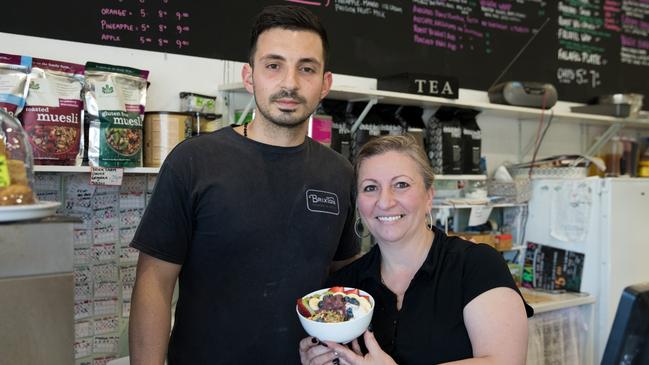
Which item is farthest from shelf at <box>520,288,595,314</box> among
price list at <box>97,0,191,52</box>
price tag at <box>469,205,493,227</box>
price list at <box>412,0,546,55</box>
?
price list at <box>97,0,191,52</box>

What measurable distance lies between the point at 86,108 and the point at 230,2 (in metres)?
0.87

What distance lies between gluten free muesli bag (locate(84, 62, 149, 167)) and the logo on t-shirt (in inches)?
30.7

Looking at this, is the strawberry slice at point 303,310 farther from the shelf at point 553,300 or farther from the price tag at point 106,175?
the shelf at point 553,300

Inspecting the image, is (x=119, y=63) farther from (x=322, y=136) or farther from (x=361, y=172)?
(x=361, y=172)

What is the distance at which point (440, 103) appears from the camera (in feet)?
8.87

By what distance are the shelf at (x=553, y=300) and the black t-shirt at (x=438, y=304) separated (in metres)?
1.49

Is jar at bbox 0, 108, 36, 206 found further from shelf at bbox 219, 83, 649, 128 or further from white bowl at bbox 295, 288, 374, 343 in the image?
shelf at bbox 219, 83, 649, 128

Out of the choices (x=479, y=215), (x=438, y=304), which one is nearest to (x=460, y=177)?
(x=479, y=215)

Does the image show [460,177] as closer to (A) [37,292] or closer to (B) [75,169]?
(B) [75,169]

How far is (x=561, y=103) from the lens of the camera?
3.68m

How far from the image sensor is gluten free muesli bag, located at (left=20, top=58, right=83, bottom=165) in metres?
1.74

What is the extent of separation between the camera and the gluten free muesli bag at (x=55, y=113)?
174 cm

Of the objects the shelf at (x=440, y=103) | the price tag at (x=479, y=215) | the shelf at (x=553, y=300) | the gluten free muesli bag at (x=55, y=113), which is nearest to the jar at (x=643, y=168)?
the shelf at (x=440, y=103)

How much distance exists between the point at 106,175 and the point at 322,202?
→ 84 cm
